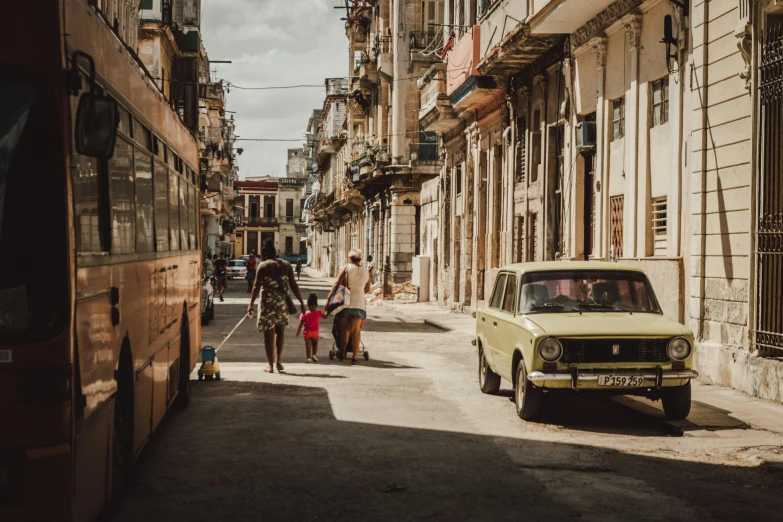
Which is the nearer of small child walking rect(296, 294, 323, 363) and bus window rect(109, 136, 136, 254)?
bus window rect(109, 136, 136, 254)

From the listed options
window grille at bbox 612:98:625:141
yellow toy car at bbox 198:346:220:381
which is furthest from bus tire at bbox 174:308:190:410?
window grille at bbox 612:98:625:141

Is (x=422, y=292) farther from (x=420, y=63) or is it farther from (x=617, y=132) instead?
(x=617, y=132)

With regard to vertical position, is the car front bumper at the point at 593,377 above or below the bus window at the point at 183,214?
below

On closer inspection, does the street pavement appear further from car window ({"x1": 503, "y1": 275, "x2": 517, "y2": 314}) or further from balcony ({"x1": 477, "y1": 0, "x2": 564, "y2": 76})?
balcony ({"x1": 477, "y1": 0, "x2": 564, "y2": 76})

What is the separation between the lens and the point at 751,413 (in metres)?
11.9

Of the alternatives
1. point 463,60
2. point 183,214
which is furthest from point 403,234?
point 183,214

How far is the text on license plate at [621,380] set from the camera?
1071cm

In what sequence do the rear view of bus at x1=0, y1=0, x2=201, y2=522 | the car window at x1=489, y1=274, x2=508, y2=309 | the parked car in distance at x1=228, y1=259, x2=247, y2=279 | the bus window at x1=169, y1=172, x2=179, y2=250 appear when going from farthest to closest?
the parked car in distance at x1=228, y1=259, x2=247, y2=279, the car window at x1=489, y1=274, x2=508, y2=309, the bus window at x1=169, y1=172, x2=179, y2=250, the rear view of bus at x1=0, y1=0, x2=201, y2=522

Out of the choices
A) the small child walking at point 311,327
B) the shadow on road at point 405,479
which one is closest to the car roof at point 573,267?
the shadow on road at point 405,479

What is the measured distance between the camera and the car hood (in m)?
10.8

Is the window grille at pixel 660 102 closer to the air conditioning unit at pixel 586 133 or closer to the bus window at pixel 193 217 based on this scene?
the air conditioning unit at pixel 586 133

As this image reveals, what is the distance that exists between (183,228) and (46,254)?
6.39 metres

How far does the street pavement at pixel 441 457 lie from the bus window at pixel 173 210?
1.67 m

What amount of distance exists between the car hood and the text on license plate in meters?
0.38
